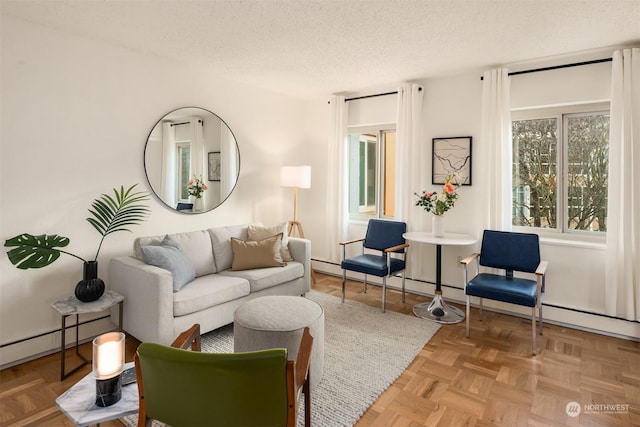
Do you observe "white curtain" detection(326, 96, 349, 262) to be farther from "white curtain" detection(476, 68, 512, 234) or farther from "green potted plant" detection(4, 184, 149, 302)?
"green potted plant" detection(4, 184, 149, 302)

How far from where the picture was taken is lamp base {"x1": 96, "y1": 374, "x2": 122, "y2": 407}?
60.1 inches

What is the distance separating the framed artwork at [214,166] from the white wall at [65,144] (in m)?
0.58

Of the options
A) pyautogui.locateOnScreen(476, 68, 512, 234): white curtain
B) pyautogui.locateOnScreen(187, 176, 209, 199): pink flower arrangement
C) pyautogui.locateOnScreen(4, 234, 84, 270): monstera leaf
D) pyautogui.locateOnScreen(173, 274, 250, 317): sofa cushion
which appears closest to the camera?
pyautogui.locateOnScreen(4, 234, 84, 270): monstera leaf

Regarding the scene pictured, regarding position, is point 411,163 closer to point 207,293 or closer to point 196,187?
point 196,187

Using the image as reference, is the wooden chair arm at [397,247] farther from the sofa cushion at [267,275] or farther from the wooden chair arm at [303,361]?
the wooden chair arm at [303,361]

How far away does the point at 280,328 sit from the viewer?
2352 mm

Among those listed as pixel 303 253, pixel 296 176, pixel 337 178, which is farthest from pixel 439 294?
pixel 296 176

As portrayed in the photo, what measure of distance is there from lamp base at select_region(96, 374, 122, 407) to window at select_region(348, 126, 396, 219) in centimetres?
402

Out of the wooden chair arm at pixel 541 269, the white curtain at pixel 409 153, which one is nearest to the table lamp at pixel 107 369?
the wooden chair arm at pixel 541 269

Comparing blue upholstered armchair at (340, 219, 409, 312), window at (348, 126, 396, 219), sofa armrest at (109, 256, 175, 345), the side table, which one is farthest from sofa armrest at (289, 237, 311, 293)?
the side table

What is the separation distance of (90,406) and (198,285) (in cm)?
176

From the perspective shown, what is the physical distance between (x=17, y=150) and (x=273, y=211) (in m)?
2.93

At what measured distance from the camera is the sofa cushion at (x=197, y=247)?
11.4 ft

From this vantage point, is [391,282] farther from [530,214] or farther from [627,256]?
[627,256]
